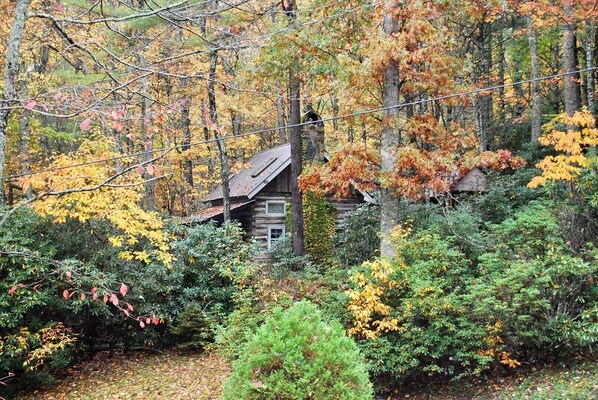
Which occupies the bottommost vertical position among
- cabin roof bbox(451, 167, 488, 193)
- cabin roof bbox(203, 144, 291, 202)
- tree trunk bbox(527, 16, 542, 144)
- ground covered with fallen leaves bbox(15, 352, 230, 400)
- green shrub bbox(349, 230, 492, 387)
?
ground covered with fallen leaves bbox(15, 352, 230, 400)

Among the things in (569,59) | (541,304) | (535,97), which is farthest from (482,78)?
(541,304)

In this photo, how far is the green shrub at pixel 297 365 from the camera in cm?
362

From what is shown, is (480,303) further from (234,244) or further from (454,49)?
(454,49)

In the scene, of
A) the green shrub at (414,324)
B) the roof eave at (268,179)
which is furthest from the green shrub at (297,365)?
the roof eave at (268,179)

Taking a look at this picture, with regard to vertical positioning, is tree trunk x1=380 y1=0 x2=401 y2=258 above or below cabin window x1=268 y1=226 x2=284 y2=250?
above

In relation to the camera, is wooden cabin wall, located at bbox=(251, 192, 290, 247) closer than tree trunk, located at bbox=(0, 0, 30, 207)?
No

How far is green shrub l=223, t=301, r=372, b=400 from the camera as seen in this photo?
3.62 meters

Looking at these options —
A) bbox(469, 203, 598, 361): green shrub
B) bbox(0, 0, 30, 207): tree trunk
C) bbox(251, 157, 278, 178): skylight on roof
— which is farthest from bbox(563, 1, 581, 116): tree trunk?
bbox(0, 0, 30, 207): tree trunk

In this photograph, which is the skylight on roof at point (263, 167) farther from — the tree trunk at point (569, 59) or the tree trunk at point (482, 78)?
the tree trunk at point (569, 59)

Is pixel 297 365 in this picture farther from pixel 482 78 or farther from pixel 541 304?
pixel 482 78

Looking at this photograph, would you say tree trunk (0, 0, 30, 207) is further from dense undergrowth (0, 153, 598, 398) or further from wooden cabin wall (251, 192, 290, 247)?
wooden cabin wall (251, 192, 290, 247)

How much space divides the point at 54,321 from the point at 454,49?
14.2 m

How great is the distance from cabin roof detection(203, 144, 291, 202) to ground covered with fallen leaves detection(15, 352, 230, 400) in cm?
812

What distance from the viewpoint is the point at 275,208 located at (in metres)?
17.5
